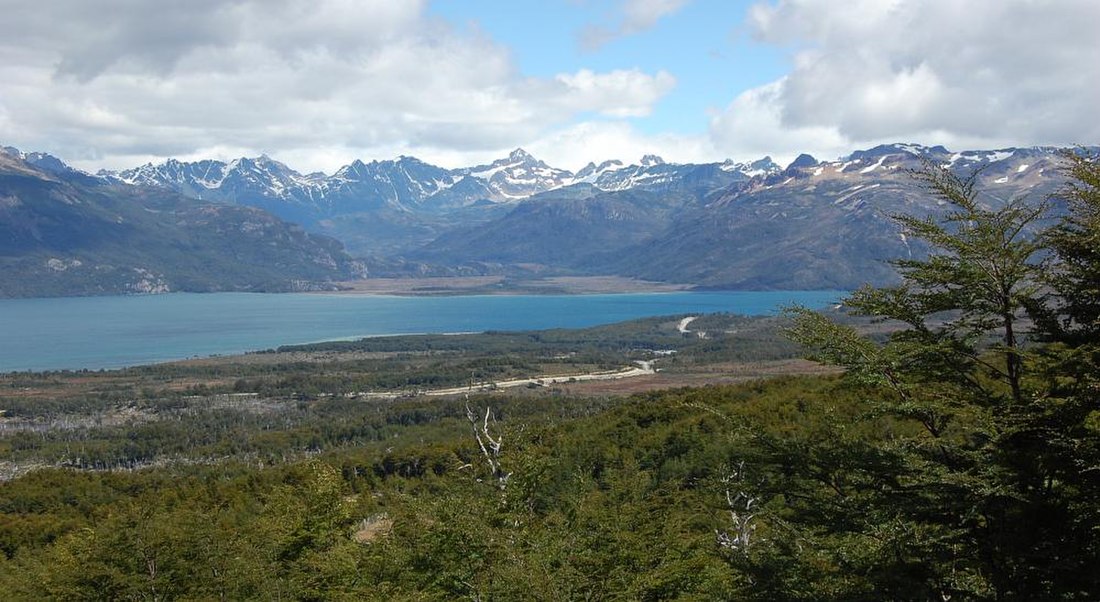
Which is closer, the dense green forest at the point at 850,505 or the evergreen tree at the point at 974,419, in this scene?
the evergreen tree at the point at 974,419

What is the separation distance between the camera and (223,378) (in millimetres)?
159875

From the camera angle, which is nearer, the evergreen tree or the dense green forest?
the evergreen tree

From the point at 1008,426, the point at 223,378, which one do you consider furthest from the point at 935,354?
the point at 223,378

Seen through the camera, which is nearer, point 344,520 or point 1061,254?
point 1061,254

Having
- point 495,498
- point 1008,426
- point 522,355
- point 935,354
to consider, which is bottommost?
point 522,355

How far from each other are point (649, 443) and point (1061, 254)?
49.5 metres

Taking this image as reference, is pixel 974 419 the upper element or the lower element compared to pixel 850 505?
upper

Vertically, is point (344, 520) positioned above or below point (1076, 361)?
below

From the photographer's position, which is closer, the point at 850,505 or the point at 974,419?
the point at 974,419

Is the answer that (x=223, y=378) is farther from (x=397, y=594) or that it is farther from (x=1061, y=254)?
(x=1061, y=254)

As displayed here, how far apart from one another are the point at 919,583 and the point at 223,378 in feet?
543

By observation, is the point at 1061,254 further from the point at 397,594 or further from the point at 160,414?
the point at 160,414

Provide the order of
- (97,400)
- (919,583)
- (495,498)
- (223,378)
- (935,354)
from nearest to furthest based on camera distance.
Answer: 1. (919,583)
2. (935,354)
3. (495,498)
4. (97,400)
5. (223,378)

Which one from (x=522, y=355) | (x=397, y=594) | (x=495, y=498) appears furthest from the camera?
(x=522, y=355)
